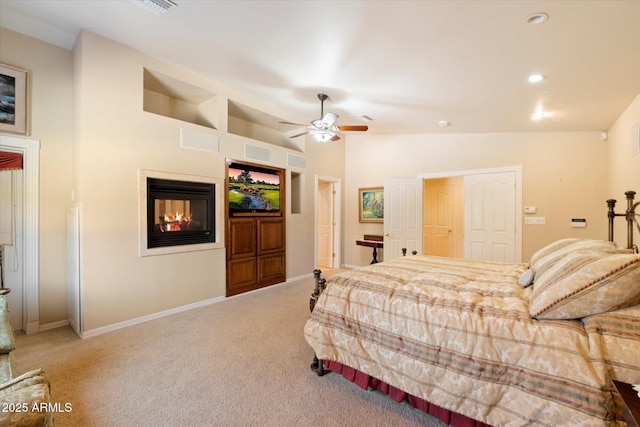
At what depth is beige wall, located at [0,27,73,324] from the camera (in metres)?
3.05

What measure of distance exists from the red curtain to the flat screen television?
222 cm

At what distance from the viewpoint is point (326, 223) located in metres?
6.88

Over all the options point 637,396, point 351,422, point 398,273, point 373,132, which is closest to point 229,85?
point 373,132

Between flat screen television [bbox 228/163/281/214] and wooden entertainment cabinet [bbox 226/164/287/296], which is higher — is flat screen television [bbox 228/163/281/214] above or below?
above

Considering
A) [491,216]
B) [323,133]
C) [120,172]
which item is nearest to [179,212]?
[120,172]

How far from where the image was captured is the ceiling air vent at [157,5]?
2.29 m

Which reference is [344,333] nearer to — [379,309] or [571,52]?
[379,309]

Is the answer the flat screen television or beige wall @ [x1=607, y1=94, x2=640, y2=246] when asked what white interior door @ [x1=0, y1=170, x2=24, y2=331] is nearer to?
the flat screen television

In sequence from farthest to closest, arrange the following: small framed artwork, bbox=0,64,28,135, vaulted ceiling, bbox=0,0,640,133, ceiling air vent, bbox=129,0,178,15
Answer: small framed artwork, bbox=0,64,28,135, ceiling air vent, bbox=129,0,178,15, vaulted ceiling, bbox=0,0,640,133

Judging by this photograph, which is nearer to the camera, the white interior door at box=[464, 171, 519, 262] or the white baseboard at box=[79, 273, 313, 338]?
the white baseboard at box=[79, 273, 313, 338]

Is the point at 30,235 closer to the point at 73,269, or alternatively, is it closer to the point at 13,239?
the point at 13,239

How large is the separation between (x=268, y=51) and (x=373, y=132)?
11.2ft

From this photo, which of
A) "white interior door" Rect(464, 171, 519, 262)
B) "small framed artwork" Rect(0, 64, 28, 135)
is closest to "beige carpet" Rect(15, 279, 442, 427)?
"small framed artwork" Rect(0, 64, 28, 135)

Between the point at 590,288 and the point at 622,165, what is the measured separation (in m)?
3.37
